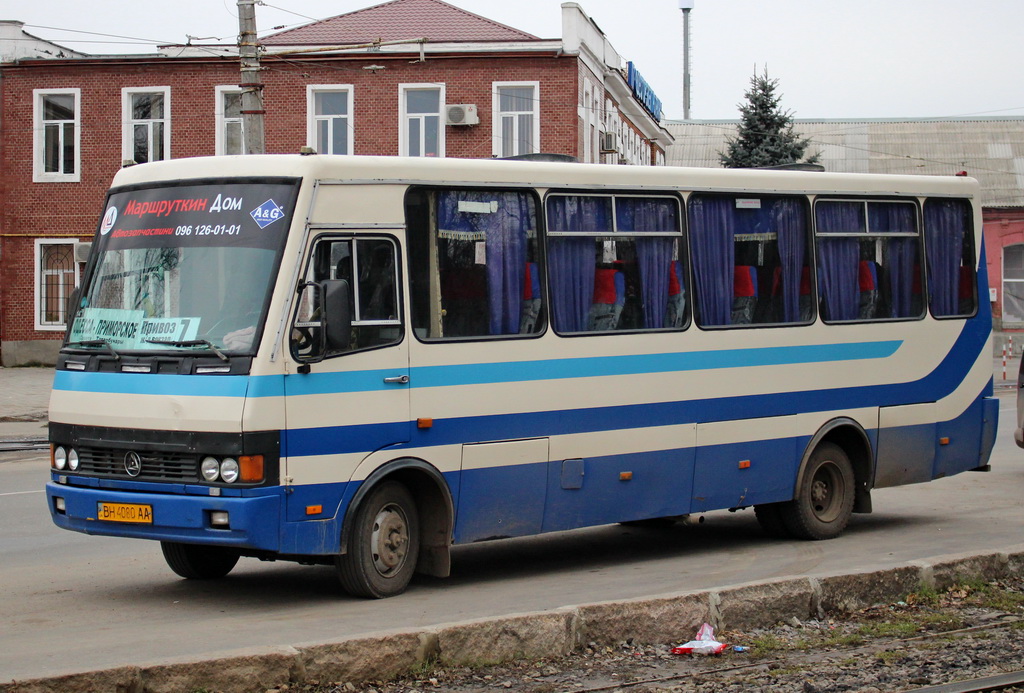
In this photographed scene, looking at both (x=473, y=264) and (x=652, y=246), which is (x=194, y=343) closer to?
(x=473, y=264)

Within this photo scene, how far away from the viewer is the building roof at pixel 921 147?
58.0 m

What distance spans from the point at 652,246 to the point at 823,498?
2.88 m

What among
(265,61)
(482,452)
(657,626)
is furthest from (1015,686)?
(265,61)

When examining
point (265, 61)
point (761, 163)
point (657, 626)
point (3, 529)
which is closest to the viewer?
point (657, 626)

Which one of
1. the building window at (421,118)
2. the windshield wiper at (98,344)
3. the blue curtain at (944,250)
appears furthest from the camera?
the building window at (421,118)

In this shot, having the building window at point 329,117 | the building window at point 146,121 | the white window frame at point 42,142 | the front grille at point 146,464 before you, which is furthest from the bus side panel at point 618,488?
the white window frame at point 42,142

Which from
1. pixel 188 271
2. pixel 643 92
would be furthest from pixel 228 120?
pixel 188 271

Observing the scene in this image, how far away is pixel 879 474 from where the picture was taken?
12.1 meters

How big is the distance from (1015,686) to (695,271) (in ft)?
15.1

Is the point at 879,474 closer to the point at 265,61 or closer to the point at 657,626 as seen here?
the point at 657,626

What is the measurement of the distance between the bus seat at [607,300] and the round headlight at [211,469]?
315 cm

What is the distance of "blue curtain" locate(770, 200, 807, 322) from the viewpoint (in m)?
11.5

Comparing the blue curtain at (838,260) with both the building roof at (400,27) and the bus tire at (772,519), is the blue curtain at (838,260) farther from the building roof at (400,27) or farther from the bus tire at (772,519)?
the building roof at (400,27)

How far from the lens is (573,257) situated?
1009cm
